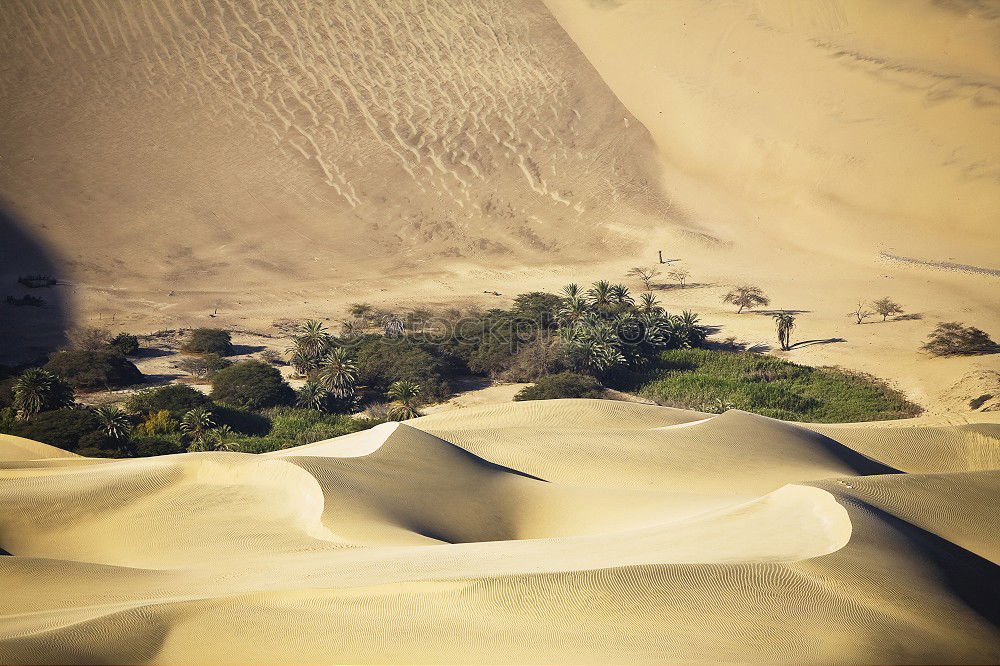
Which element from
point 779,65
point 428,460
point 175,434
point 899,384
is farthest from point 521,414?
point 779,65

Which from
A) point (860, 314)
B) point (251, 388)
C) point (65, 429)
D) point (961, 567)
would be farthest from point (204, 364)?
point (961, 567)

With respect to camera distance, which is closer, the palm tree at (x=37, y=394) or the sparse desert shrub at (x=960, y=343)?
the palm tree at (x=37, y=394)

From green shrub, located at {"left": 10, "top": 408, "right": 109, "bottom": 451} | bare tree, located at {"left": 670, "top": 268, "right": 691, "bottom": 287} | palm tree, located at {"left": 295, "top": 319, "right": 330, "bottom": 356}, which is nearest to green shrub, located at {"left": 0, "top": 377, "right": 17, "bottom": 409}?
green shrub, located at {"left": 10, "top": 408, "right": 109, "bottom": 451}

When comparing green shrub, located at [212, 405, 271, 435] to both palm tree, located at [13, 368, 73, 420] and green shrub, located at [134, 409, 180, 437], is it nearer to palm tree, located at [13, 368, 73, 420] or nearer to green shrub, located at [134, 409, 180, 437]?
green shrub, located at [134, 409, 180, 437]

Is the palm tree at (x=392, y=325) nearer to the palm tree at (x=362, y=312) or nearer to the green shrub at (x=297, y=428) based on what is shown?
the palm tree at (x=362, y=312)

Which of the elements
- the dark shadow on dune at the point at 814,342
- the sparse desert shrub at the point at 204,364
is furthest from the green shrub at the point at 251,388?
the dark shadow on dune at the point at 814,342

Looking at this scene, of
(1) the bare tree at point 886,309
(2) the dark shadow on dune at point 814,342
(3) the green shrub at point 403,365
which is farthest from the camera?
(1) the bare tree at point 886,309
